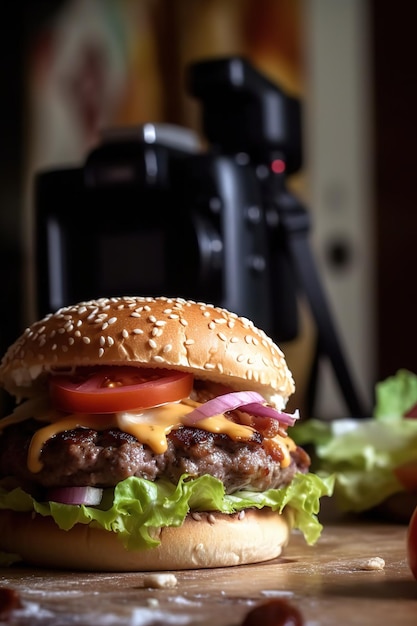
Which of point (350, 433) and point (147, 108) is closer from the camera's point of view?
point (350, 433)

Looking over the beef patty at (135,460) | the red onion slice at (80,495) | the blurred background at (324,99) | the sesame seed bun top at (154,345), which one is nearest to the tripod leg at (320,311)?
the sesame seed bun top at (154,345)

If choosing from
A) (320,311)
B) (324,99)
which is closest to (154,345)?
(320,311)

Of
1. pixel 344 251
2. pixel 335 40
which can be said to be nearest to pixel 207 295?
pixel 344 251

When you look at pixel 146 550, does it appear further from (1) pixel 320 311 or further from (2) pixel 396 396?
(1) pixel 320 311

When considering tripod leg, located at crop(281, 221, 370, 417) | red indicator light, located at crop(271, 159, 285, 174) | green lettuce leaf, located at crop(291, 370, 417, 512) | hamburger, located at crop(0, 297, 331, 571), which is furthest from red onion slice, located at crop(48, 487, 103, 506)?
red indicator light, located at crop(271, 159, 285, 174)

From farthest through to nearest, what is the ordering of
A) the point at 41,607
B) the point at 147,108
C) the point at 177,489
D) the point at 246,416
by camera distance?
the point at 147,108
the point at 246,416
the point at 177,489
the point at 41,607

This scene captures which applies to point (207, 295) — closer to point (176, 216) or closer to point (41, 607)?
point (176, 216)

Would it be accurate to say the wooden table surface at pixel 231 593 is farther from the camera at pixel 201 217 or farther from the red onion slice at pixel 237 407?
the camera at pixel 201 217
